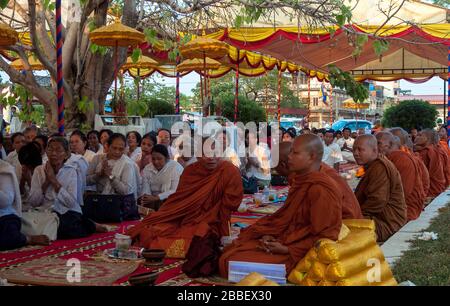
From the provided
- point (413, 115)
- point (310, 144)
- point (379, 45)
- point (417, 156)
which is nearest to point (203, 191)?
point (310, 144)

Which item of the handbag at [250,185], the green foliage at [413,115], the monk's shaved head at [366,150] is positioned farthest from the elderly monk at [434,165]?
the green foliage at [413,115]

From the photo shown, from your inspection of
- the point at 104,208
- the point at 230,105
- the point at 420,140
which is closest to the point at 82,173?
the point at 104,208

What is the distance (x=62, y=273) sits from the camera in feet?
16.0

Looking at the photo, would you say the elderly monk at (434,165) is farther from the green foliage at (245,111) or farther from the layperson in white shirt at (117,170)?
the green foliage at (245,111)

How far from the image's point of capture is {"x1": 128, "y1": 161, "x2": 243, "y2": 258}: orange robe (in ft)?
19.0

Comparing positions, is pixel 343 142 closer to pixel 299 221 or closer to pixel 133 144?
pixel 133 144

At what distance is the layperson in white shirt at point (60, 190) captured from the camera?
21.0ft

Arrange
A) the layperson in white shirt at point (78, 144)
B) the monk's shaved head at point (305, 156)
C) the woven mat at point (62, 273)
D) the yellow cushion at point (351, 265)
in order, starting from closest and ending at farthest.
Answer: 1. the yellow cushion at point (351, 265)
2. the woven mat at point (62, 273)
3. the monk's shaved head at point (305, 156)
4. the layperson in white shirt at point (78, 144)

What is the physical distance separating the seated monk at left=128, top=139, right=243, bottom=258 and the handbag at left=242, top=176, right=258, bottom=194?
431cm

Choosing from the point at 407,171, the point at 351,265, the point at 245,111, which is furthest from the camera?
the point at 245,111

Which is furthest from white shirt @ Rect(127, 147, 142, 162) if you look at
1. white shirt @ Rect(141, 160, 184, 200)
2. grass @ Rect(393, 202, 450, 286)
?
grass @ Rect(393, 202, 450, 286)

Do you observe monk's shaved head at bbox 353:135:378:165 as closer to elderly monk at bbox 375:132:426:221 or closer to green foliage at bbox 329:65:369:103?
elderly monk at bbox 375:132:426:221

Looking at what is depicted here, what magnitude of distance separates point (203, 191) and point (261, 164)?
495 cm
